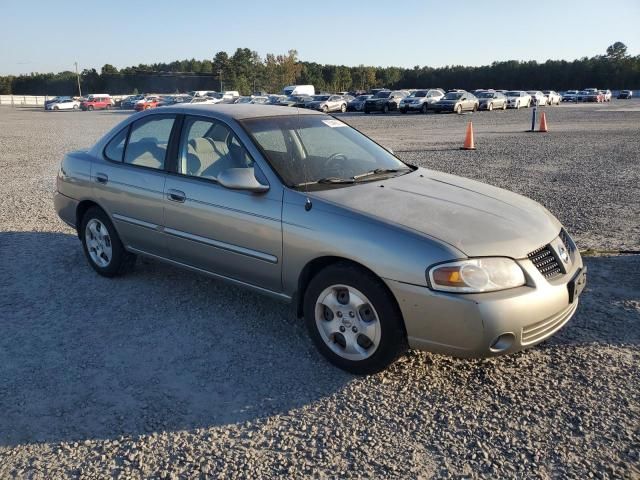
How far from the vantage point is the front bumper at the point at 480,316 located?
306 cm

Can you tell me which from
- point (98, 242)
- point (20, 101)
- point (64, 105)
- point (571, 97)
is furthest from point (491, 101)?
point (20, 101)

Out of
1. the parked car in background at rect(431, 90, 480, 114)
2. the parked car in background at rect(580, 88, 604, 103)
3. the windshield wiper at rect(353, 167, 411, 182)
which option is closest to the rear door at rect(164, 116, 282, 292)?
the windshield wiper at rect(353, 167, 411, 182)

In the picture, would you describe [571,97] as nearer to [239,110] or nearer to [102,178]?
[239,110]

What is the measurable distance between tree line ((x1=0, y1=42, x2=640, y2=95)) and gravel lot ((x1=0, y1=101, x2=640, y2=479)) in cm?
9195

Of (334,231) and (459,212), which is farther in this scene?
(459,212)

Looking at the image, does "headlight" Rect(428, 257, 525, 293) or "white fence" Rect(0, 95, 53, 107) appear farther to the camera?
"white fence" Rect(0, 95, 53, 107)

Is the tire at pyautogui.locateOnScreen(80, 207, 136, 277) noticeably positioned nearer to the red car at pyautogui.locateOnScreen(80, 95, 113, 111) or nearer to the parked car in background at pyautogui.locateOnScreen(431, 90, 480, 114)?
the parked car in background at pyautogui.locateOnScreen(431, 90, 480, 114)

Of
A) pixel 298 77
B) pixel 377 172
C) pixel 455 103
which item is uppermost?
pixel 298 77

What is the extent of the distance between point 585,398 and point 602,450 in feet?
1.62

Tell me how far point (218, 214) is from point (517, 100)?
46547 mm

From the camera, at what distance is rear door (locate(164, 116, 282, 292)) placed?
3.84 metres

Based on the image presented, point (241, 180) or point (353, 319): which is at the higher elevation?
point (241, 180)

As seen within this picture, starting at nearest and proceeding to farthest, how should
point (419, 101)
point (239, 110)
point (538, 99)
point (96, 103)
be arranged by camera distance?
1. point (239, 110)
2. point (419, 101)
3. point (538, 99)
4. point (96, 103)

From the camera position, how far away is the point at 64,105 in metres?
58.4
